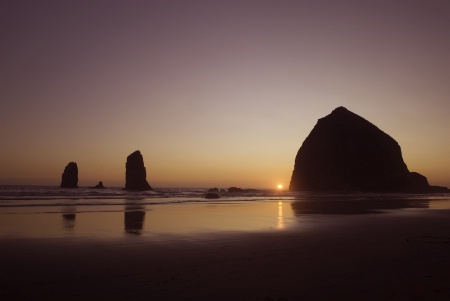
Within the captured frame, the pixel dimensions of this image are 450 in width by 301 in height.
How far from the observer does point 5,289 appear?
654cm

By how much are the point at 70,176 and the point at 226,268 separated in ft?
499

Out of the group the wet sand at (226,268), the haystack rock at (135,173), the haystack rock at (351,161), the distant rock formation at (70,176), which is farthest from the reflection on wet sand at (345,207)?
the distant rock formation at (70,176)

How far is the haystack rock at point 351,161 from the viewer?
11775cm

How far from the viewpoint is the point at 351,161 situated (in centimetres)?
12288

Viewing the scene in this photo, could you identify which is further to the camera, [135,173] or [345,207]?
[135,173]

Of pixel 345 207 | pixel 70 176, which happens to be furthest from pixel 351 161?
pixel 70 176

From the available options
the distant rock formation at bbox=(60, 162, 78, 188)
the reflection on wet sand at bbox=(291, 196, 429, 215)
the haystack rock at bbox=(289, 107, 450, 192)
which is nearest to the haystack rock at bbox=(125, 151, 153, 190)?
the distant rock formation at bbox=(60, 162, 78, 188)

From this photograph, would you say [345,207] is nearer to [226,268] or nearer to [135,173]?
[226,268]

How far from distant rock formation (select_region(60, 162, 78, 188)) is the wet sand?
5657 inches

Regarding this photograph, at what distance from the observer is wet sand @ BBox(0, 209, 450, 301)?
6484 mm

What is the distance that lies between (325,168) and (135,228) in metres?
117

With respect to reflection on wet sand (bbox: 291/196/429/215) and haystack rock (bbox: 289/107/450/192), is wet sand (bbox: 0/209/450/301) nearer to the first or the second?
reflection on wet sand (bbox: 291/196/429/215)

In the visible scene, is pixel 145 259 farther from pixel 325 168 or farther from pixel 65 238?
pixel 325 168

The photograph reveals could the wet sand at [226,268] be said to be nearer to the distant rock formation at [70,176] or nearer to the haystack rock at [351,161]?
the haystack rock at [351,161]
